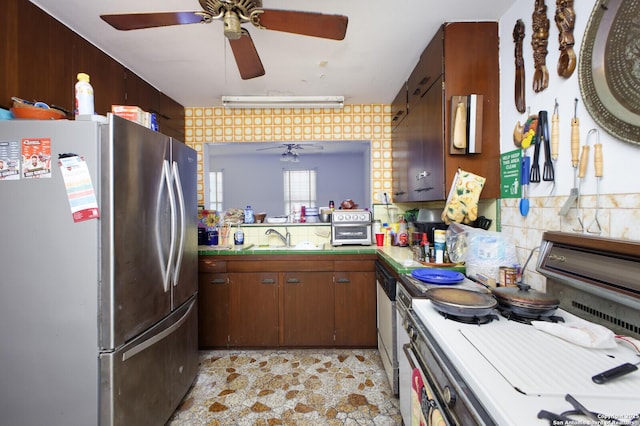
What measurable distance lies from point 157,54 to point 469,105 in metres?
2.18

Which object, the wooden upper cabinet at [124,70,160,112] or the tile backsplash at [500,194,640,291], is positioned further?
the wooden upper cabinet at [124,70,160,112]

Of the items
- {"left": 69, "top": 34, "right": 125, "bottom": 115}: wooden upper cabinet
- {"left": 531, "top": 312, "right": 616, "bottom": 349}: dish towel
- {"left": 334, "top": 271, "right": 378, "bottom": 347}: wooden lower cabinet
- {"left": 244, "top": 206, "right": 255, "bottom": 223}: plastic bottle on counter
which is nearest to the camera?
{"left": 531, "top": 312, "right": 616, "bottom": 349}: dish towel

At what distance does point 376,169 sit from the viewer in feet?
9.98

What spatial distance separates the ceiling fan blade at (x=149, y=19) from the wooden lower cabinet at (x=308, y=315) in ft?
6.17

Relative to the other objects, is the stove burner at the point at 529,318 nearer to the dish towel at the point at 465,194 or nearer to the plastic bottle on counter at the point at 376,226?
the dish towel at the point at 465,194

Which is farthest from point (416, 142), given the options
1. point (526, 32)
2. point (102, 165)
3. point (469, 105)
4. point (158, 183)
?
point (102, 165)

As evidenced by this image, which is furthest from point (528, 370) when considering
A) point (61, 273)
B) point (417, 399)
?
point (61, 273)

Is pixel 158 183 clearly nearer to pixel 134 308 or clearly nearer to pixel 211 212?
pixel 134 308

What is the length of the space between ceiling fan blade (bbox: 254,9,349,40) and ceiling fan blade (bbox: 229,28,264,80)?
132 millimetres

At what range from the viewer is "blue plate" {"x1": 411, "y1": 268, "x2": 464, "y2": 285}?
4.66 ft

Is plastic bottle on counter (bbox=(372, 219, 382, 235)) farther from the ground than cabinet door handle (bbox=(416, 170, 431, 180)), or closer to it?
closer to it

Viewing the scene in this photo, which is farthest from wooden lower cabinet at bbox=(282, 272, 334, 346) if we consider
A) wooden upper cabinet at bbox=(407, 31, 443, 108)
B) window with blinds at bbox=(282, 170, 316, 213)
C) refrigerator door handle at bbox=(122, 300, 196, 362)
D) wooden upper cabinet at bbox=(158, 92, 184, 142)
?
window with blinds at bbox=(282, 170, 316, 213)

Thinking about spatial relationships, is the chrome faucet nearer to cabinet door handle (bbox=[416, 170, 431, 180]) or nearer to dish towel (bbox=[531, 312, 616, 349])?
cabinet door handle (bbox=[416, 170, 431, 180])

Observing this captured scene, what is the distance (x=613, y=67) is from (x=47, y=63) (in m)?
2.66
